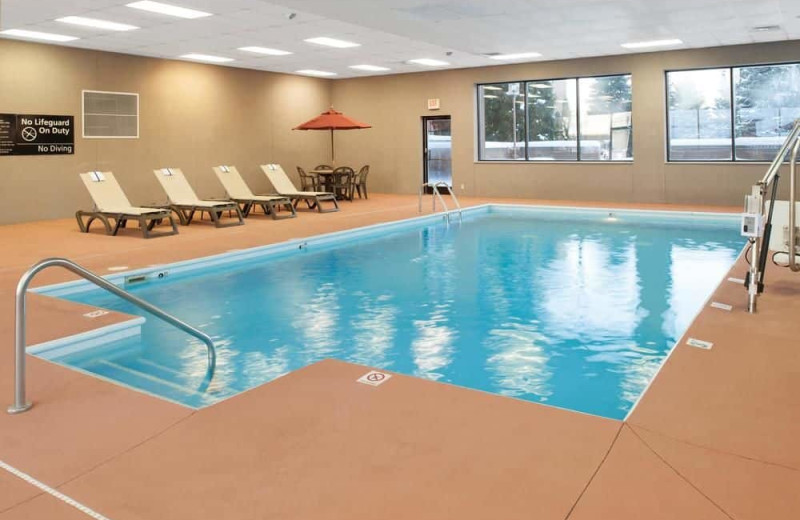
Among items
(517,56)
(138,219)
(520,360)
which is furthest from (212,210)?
(520,360)

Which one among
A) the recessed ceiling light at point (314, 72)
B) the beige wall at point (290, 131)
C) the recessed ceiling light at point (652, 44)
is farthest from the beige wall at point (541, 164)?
the recessed ceiling light at point (314, 72)

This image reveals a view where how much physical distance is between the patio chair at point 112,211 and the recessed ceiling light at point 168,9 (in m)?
2.62

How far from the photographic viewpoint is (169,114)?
13328 millimetres

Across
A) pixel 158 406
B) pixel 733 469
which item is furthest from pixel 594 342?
pixel 158 406

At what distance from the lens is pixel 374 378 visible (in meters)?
3.61

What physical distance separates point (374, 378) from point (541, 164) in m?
12.0

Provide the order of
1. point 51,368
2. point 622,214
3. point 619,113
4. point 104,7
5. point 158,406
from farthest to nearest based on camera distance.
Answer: point 619,113
point 622,214
point 104,7
point 51,368
point 158,406

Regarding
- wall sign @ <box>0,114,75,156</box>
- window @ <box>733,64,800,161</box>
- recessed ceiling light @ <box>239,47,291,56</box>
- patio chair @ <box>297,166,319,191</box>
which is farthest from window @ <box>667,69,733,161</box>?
wall sign @ <box>0,114,75,156</box>

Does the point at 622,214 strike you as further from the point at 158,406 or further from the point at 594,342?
the point at 158,406

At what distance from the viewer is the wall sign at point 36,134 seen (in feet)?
35.8

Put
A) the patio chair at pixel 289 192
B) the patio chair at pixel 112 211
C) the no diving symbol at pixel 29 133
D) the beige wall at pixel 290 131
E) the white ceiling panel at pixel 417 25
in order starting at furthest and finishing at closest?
1. the patio chair at pixel 289 192
2. the beige wall at pixel 290 131
3. the no diving symbol at pixel 29 133
4. the patio chair at pixel 112 211
5. the white ceiling panel at pixel 417 25

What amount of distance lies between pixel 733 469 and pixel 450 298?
3.89 meters

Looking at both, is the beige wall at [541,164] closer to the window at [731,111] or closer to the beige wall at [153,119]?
the window at [731,111]

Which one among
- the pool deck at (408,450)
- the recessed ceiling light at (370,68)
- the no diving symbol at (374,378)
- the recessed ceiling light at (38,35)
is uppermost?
the recessed ceiling light at (370,68)
